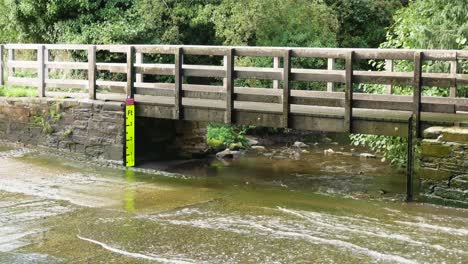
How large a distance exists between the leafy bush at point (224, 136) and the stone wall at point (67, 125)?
4.18 meters

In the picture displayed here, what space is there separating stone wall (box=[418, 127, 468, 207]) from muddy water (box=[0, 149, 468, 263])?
9.3 inches

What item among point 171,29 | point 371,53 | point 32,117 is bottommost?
point 32,117

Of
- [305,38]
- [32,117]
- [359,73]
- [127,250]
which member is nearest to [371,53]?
[359,73]

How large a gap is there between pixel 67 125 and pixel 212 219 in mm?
6223

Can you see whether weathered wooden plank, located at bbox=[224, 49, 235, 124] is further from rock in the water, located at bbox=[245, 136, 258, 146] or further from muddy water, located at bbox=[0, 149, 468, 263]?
rock in the water, located at bbox=[245, 136, 258, 146]

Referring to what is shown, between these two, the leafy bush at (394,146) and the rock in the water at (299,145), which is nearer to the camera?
the leafy bush at (394,146)

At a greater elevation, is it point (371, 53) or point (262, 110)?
point (371, 53)

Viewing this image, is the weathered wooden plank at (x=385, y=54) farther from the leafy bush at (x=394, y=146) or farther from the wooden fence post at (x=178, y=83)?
the wooden fence post at (x=178, y=83)

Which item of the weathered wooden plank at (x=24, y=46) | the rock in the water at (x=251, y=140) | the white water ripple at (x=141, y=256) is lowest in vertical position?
the white water ripple at (x=141, y=256)

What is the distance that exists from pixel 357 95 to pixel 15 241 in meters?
5.95

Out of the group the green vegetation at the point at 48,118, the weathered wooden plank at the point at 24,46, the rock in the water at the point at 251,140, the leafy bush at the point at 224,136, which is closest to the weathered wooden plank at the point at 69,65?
the weathered wooden plank at the point at 24,46

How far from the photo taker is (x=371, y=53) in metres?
11.1

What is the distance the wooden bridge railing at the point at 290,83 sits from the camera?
1082 cm

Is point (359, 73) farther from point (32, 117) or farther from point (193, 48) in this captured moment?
point (32, 117)
